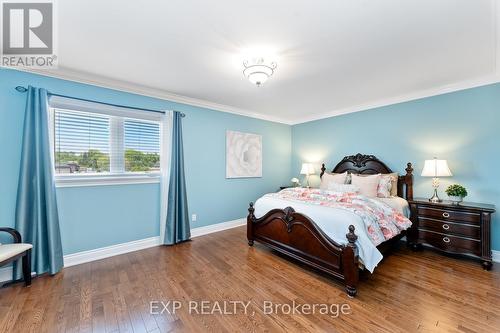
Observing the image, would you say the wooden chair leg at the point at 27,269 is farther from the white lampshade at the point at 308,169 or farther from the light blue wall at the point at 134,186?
the white lampshade at the point at 308,169

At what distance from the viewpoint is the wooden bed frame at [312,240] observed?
6.95 ft

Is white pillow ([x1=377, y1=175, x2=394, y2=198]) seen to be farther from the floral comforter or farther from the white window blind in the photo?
the white window blind

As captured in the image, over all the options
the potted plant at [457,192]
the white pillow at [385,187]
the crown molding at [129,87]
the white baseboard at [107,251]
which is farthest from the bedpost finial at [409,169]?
the white baseboard at [107,251]

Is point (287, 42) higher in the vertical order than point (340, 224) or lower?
higher

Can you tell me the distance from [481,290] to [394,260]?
0.82m

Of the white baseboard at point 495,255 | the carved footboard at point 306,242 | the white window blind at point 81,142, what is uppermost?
the white window blind at point 81,142

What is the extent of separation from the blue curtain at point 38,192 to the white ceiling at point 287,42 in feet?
2.22

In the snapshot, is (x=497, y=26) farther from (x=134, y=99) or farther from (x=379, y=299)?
(x=134, y=99)

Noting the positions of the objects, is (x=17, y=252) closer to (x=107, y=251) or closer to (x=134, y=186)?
(x=107, y=251)

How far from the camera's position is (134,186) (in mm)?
3258

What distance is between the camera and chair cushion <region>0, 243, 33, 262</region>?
6.45 ft

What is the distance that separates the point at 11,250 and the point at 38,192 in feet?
2.11

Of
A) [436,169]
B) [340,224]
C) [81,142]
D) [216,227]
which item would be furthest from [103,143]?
[436,169]

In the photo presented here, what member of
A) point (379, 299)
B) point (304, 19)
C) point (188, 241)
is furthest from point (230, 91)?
point (379, 299)
